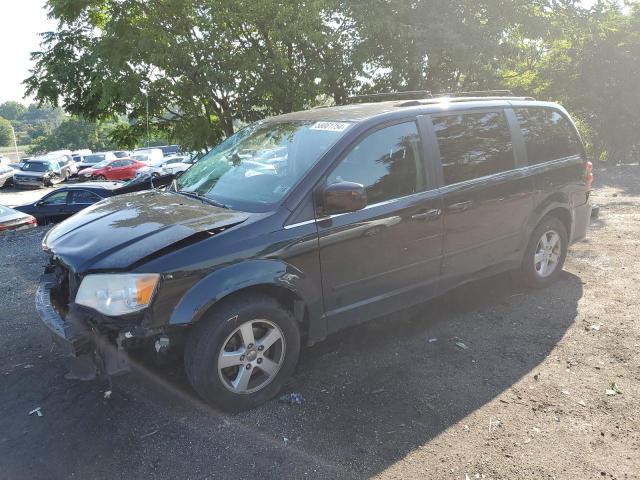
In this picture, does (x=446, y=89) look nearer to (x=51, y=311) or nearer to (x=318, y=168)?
(x=318, y=168)

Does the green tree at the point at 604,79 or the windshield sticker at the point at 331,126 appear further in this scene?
the green tree at the point at 604,79

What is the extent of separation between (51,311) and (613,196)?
11478 millimetres

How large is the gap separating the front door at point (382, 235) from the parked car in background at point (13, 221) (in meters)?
9.77

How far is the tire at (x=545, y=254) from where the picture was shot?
4832mm

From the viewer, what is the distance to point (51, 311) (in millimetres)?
3055

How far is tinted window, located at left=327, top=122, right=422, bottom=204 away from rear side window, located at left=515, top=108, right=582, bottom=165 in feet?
4.87

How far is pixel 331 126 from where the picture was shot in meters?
3.61

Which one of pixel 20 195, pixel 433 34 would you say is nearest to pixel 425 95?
pixel 433 34

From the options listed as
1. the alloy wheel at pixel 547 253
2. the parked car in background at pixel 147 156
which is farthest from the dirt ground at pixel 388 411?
the parked car in background at pixel 147 156

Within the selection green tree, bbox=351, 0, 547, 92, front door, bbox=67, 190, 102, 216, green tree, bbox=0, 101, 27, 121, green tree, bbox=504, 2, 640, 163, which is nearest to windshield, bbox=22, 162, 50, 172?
front door, bbox=67, 190, 102, 216

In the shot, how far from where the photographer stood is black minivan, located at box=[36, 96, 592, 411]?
2.79m

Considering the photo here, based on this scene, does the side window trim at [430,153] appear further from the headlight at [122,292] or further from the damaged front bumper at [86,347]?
the damaged front bumper at [86,347]

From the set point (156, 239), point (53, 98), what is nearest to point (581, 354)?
point (156, 239)

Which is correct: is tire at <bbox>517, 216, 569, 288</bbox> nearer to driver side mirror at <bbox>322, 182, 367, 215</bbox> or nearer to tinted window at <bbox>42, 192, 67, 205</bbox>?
driver side mirror at <bbox>322, 182, 367, 215</bbox>
